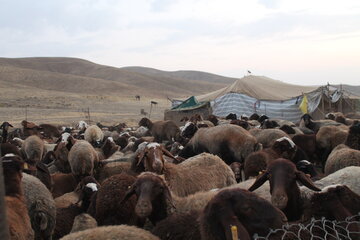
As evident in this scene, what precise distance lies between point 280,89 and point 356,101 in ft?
18.3

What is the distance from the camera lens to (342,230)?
3.65 metres

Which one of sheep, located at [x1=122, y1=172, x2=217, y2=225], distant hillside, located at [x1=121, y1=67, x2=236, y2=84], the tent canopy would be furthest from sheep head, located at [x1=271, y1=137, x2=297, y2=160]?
distant hillside, located at [x1=121, y1=67, x2=236, y2=84]

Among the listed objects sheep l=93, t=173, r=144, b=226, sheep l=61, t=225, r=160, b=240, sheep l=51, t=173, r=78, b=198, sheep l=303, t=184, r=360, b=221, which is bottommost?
sheep l=51, t=173, r=78, b=198

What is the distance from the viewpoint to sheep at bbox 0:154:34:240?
13.3 ft

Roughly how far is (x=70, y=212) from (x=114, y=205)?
1234mm

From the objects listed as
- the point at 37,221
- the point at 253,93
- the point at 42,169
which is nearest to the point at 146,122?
the point at 253,93

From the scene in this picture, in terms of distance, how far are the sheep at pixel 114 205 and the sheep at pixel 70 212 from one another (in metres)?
0.66

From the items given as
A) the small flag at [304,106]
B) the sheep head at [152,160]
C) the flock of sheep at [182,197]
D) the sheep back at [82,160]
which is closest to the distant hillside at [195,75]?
the small flag at [304,106]

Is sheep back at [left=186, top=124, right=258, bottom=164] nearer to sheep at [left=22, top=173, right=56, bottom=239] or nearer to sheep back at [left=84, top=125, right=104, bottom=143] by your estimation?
sheep at [left=22, top=173, right=56, bottom=239]

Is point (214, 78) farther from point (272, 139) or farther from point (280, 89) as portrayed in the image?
point (272, 139)

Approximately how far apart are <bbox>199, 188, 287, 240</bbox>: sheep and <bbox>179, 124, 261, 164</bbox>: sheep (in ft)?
21.6

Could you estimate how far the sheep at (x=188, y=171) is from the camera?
649 cm

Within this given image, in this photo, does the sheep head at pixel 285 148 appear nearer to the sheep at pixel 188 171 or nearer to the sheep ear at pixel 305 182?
the sheep at pixel 188 171

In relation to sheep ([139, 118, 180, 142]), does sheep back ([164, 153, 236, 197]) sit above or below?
above
